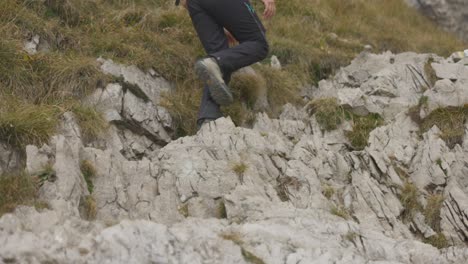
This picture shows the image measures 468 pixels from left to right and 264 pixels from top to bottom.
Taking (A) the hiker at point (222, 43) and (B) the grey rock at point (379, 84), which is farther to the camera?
(B) the grey rock at point (379, 84)

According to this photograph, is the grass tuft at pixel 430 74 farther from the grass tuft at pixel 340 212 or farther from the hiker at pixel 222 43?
the grass tuft at pixel 340 212

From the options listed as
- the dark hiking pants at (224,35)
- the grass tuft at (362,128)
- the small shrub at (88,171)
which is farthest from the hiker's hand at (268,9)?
the small shrub at (88,171)

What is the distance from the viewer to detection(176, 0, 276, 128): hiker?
27.0ft

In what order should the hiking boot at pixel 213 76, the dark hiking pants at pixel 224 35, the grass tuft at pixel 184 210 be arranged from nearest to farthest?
the grass tuft at pixel 184 210, the hiking boot at pixel 213 76, the dark hiking pants at pixel 224 35

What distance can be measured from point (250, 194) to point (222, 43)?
9.51ft

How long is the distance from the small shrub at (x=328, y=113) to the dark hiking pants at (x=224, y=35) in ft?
4.41

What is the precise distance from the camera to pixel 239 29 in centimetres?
870

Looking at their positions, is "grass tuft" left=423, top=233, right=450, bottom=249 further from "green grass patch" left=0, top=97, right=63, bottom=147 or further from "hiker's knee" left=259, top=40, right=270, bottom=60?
"green grass patch" left=0, top=97, right=63, bottom=147

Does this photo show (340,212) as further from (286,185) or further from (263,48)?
(263,48)

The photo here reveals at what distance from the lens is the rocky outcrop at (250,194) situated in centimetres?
549

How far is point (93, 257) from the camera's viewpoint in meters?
5.17

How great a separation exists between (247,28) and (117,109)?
2.16m

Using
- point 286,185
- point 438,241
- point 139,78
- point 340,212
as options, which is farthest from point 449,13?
point 340,212

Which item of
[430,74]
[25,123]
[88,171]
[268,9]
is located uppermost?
[268,9]
